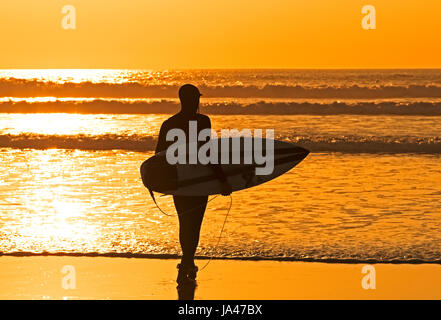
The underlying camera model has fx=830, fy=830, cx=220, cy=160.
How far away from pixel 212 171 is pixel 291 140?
51.7 feet

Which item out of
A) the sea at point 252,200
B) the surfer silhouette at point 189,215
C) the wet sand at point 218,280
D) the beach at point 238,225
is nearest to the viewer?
the wet sand at point 218,280

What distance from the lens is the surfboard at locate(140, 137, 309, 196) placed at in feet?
23.0

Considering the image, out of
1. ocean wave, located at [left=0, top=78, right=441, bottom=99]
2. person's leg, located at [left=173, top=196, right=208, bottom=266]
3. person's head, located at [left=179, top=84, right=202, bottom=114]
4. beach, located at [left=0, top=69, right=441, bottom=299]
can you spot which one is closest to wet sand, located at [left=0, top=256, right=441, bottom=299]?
beach, located at [left=0, top=69, right=441, bottom=299]

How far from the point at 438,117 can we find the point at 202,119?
1016 inches

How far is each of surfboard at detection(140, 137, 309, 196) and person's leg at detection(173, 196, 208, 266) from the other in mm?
66

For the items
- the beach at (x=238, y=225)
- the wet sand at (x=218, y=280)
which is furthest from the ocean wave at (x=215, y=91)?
the wet sand at (x=218, y=280)

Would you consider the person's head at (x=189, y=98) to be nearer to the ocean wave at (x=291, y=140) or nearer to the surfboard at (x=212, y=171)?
the surfboard at (x=212, y=171)

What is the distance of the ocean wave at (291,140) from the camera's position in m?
19.8

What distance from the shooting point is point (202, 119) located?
6.65m

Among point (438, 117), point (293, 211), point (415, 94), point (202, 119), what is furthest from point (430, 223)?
point (415, 94)

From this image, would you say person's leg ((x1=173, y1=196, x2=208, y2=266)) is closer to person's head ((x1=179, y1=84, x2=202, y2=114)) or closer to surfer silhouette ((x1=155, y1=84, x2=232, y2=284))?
surfer silhouette ((x1=155, y1=84, x2=232, y2=284))

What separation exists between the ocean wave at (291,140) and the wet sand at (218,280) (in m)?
12.0

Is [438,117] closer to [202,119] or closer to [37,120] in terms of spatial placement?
[37,120]
